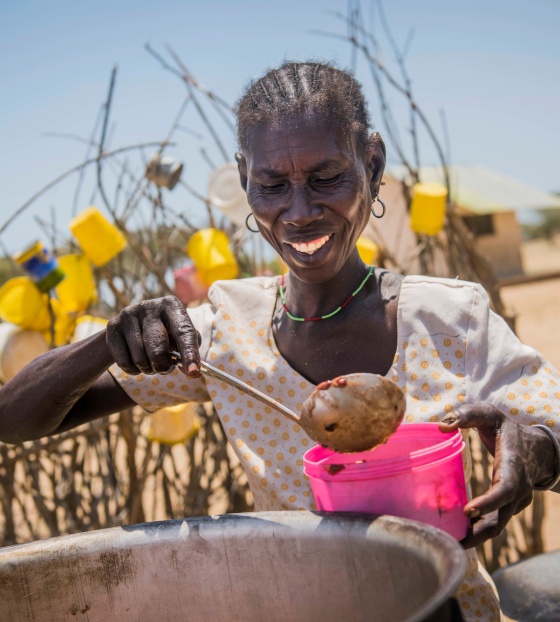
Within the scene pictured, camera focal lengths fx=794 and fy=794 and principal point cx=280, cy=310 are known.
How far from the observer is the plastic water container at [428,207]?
11.1 feet

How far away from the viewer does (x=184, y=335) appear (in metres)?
1.46

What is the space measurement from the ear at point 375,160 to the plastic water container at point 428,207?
1.56 meters

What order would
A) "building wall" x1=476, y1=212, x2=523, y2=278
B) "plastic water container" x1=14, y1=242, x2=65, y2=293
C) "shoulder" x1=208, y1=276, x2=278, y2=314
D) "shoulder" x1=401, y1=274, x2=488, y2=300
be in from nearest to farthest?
"shoulder" x1=401, y1=274, x2=488, y2=300
"shoulder" x1=208, y1=276, x2=278, y2=314
"plastic water container" x1=14, y1=242, x2=65, y2=293
"building wall" x1=476, y1=212, x2=523, y2=278

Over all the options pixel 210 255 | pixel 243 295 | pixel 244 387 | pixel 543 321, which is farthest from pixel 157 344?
pixel 543 321

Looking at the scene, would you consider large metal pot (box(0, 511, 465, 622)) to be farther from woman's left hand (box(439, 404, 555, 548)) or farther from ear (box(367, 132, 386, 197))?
ear (box(367, 132, 386, 197))

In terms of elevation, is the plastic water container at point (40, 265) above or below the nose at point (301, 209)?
below

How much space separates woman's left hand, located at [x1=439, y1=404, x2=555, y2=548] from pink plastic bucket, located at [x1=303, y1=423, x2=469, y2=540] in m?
0.03

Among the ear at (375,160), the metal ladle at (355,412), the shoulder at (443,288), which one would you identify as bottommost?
the metal ladle at (355,412)

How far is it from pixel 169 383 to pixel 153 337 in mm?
440

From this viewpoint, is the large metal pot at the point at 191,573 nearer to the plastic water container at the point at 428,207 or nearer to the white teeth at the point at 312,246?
the white teeth at the point at 312,246

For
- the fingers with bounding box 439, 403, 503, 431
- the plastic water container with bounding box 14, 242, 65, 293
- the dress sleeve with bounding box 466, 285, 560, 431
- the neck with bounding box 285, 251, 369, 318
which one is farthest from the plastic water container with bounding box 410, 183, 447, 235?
the fingers with bounding box 439, 403, 503, 431

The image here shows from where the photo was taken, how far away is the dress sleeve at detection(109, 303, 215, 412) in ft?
6.18

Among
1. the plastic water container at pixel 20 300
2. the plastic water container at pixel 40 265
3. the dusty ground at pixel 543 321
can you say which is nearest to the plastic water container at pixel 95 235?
the plastic water container at pixel 40 265

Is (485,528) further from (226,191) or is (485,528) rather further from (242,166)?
(226,191)
